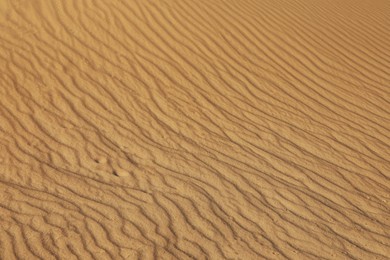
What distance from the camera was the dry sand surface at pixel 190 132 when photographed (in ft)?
15.4

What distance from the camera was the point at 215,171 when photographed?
5543 millimetres

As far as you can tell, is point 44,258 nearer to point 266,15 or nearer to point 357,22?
point 266,15

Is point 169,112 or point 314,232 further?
point 169,112

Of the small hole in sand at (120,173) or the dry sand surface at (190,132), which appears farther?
the small hole in sand at (120,173)

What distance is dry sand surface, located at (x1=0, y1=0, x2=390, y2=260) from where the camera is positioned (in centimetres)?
469

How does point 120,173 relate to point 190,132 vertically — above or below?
below

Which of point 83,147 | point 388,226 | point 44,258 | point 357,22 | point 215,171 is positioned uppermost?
point 357,22

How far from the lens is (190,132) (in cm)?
609

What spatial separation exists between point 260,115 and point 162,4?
292 cm

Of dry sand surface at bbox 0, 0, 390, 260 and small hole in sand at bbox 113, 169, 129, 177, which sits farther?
small hole in sand at bbox 113, 169, 129, 177

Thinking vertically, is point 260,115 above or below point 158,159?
above

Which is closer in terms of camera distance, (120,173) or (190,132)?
(120,173)

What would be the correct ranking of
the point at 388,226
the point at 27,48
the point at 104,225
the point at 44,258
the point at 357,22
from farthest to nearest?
the point at 357,22 < the point at 27,48 < the point at 388,226 < the point at 104,225 < the point at 44,258

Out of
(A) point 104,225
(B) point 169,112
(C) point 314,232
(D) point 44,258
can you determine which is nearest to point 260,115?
(B) point 169,112
